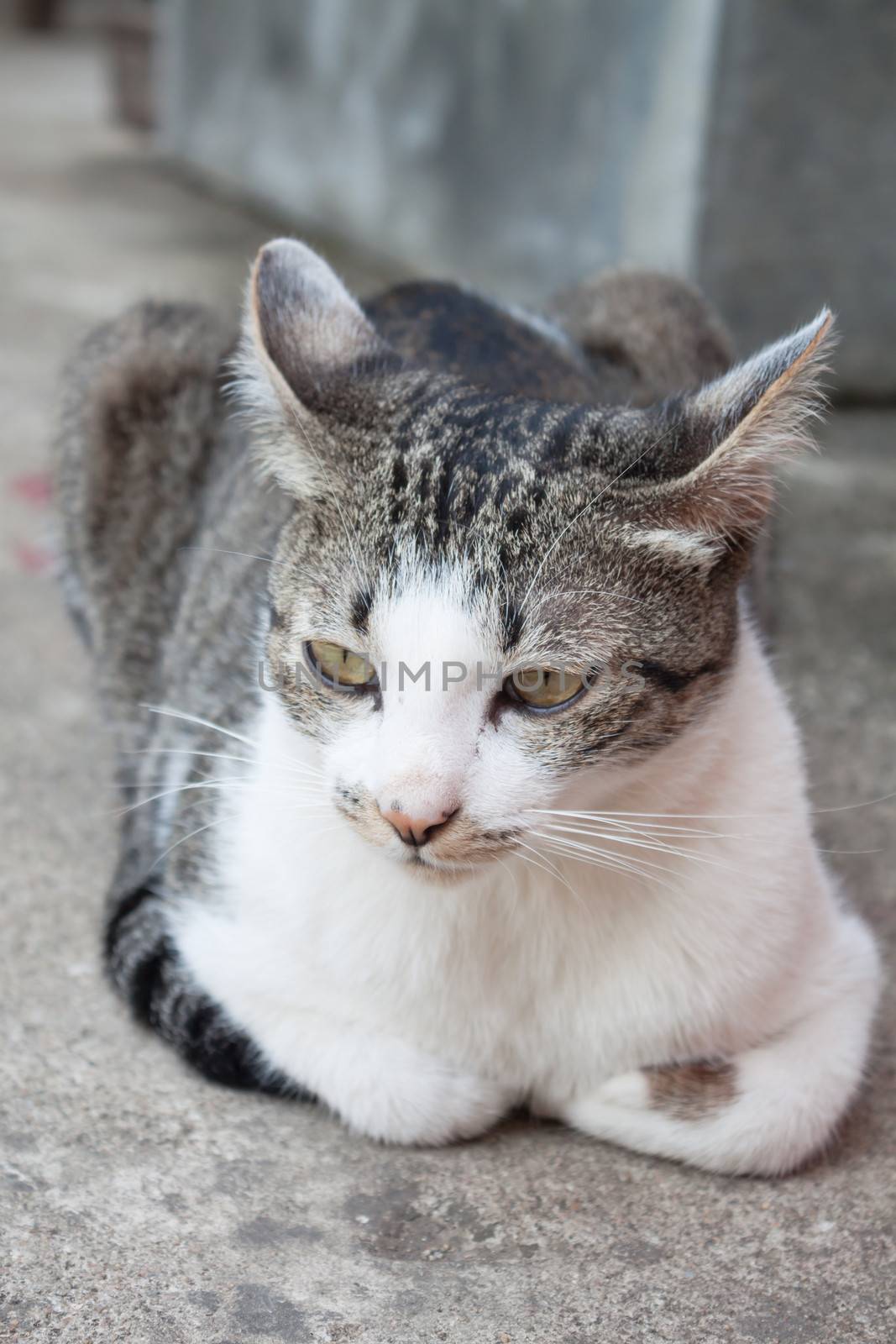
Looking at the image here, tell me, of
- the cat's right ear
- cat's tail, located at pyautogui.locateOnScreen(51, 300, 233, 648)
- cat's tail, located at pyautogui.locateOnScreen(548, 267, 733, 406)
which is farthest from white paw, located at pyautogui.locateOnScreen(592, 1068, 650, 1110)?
cat's tail, located at pyautogui.locateOnScreen(51, 300, 233, 648)

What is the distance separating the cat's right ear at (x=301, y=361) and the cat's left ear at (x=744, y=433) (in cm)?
47

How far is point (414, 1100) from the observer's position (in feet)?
6.99

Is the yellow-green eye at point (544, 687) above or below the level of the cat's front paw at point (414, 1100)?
above

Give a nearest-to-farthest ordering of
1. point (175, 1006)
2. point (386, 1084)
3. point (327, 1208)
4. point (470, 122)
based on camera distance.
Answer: point (327, 1208) → point (386, 1084) → point (175, 1006) → point (470, 122)

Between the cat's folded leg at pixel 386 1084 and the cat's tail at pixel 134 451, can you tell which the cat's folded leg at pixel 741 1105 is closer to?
the cat's folded leg at pixel 386 1084

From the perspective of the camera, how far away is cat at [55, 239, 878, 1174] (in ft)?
6.05

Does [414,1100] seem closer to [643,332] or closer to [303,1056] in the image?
[303,1056]

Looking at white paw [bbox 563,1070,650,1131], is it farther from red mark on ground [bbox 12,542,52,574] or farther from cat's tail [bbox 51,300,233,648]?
red mark on ground [bbox 12,542,52,574]

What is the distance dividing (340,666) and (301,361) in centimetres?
46

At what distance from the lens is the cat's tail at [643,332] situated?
3.08 m

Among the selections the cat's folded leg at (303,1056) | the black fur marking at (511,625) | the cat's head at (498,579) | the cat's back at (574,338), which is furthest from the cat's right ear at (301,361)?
the cat's folded leg at (303,1056)

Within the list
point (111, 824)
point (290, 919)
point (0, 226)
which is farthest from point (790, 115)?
point (0, 226)

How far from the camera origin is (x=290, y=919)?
2209 mm

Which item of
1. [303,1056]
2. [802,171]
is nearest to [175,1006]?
[303,1056]
